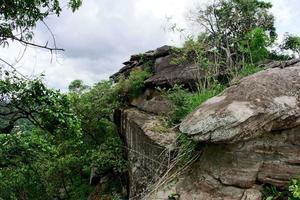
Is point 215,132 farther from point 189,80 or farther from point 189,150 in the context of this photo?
point 189,80

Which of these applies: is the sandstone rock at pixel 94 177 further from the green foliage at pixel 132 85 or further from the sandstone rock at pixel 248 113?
the sandstone rock at pixel 248 113

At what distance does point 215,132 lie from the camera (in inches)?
272

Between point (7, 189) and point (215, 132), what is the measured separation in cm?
1519

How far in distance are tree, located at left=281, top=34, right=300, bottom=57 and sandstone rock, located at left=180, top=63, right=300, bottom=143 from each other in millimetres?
7084

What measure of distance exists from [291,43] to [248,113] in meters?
8.82

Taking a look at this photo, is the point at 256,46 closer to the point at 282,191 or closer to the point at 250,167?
the point at 250,167

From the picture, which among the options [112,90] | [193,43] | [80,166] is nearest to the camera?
[193,43]

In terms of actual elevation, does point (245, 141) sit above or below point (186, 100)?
below

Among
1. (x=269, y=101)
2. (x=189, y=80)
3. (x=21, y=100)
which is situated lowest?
(x=269, y=101)

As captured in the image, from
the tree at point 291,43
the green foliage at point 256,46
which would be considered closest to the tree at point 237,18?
the tree at point 291,43

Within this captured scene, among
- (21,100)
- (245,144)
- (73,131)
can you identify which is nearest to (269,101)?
(245,144)

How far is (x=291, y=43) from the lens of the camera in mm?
14781

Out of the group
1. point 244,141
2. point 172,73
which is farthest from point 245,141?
point 172,73

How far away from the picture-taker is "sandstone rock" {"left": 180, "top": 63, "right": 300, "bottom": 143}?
270 inches
